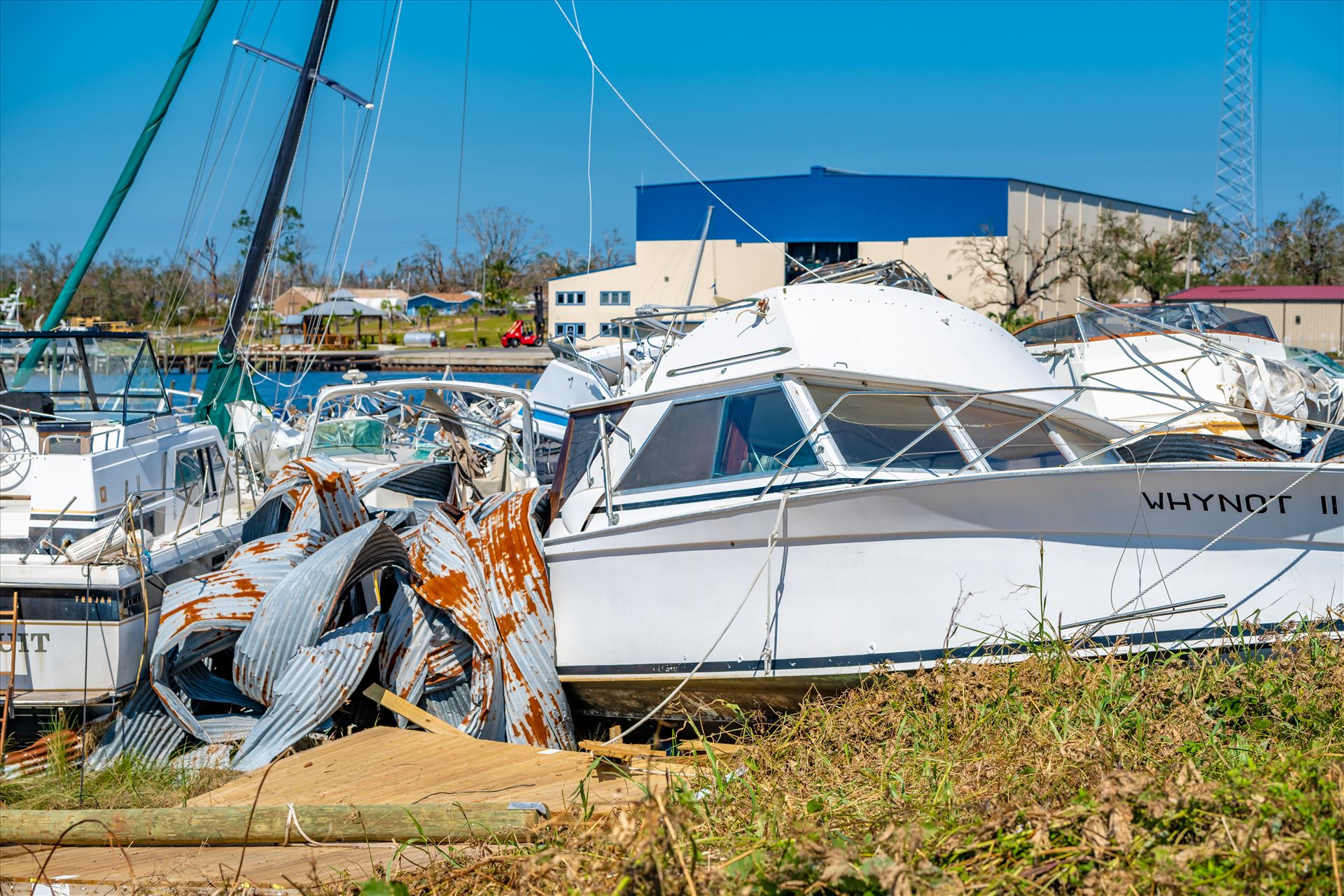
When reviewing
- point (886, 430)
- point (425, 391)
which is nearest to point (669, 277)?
point (425, 391)

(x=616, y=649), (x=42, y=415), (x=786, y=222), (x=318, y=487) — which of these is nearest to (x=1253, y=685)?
(x=616, y=649)

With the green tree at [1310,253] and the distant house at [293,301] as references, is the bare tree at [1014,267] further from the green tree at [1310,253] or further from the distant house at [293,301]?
the distant house at [293,301]

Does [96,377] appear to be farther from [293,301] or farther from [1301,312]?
[293,301]

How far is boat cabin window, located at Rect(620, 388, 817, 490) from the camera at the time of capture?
22.7 ft

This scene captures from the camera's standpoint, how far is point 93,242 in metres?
13.8

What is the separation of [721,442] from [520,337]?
48.1 metres

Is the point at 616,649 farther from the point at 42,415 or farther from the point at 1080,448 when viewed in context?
the point at 42,415

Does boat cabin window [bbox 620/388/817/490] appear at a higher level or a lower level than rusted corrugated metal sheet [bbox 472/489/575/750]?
higher

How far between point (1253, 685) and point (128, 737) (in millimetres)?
6571

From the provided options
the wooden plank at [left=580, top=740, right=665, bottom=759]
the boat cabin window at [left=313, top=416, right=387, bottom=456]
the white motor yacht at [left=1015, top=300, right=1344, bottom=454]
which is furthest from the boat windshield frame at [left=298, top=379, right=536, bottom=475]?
the white motor yacht at [left=1015, top=300, right=1344, bottom=454]

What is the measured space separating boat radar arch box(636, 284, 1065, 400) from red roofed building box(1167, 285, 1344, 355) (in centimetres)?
3950

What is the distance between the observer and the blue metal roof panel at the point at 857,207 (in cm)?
5053

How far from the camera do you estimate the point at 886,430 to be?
270 inches

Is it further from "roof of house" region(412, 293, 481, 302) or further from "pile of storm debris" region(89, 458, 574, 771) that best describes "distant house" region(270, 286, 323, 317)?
"pile of storm debris" region(89, 458, 574, 771)
